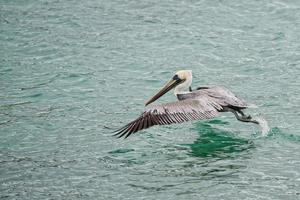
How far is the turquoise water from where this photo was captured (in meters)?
8.16

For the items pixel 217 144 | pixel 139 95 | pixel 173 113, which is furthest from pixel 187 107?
pixel 139 95

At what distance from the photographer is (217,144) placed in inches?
366

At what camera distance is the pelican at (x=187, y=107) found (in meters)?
8.62

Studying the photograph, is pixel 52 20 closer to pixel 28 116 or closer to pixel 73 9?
pixel 73 9

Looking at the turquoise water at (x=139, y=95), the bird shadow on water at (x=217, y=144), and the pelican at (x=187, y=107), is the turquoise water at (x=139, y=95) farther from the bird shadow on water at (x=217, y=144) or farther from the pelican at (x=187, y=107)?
the pelican at (x=187, y=107)

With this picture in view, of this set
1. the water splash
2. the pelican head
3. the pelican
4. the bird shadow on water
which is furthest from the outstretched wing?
the pelican head

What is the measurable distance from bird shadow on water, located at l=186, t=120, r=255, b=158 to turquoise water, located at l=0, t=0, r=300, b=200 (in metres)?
0.01

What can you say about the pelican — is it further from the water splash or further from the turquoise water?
the turquoise water

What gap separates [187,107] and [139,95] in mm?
2202

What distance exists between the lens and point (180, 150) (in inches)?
358

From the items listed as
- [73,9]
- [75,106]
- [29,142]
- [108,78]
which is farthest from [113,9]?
[29,142]

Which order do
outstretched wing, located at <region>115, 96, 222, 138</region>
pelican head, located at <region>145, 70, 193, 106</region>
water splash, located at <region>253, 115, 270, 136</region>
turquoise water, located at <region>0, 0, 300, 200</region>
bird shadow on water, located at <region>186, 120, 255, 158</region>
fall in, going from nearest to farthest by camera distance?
turquoise water, located at <region>0, 0, 300, 200</region>, outstretched wing, located at <region>115, 96, 222, 138</region>, bird shadow on water, located at <region>186, 120, 255, 158</region>, water splash, located at <region>253, 115, 270, 136</region>, pelican head, located at <region>145, 70, 193, 106</region>

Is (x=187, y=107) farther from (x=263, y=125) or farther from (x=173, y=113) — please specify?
(x=263, y=125)

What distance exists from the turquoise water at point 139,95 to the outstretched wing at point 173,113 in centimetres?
47
